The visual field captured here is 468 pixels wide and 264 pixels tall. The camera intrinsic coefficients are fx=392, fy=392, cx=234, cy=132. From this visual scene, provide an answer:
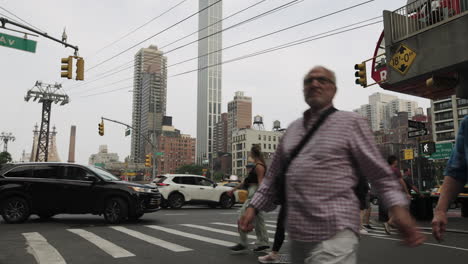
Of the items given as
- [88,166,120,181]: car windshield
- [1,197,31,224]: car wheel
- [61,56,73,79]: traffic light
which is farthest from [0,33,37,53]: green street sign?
[1,197,31,224]: car wheel

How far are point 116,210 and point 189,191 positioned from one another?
750cm

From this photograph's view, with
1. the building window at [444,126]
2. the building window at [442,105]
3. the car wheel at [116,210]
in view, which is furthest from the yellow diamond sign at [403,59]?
the building window at [442,105]

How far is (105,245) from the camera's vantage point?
755cm

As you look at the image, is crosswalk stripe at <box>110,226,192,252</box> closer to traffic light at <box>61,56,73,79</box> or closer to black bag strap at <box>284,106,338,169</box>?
black bag strap at <box>284,106,338,169</box>

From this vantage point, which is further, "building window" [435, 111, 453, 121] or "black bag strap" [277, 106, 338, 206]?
"building window" [435, 111, 453, 121]

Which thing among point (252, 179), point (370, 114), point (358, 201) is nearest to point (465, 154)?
point (358, 201)

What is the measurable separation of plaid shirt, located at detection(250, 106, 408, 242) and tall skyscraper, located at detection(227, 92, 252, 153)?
599 feet

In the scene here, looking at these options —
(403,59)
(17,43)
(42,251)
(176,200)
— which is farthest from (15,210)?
(403,59)

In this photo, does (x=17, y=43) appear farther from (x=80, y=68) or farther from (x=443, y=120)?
(x=443, y=120)

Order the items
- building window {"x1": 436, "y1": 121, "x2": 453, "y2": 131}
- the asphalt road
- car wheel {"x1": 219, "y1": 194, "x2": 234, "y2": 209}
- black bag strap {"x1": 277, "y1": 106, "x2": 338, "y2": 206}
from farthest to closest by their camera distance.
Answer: building window {"x1": 436, "y1": 121, "x2": 453, "y2": 131}, car wheel {"x1": 219, "y1": 194, "x2": 234, "y2": 209}, the asphalt road, black bag strap {"x1": 277, "y1": 106, "x2": 338, "y2": 206}

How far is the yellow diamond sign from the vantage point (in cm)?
1370

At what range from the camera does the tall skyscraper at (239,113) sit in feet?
617

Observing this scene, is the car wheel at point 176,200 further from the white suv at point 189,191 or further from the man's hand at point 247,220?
the man's hand at point 247,220

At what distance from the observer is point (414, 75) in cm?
1346
